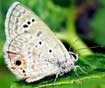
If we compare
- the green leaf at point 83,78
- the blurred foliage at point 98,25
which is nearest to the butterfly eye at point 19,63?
the green leaf at point 83,78

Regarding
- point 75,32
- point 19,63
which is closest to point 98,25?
point 75,32

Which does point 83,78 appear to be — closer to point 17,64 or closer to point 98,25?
point 17,64

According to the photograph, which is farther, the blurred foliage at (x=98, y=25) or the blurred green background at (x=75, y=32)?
the blurred foliage at (x=98, y=25)

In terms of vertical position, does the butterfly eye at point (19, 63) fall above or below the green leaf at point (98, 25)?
above

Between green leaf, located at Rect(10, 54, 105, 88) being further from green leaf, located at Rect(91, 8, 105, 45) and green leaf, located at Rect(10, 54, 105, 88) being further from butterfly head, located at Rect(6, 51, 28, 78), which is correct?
green leaf, located at Rect(91, 8, 105, 45)

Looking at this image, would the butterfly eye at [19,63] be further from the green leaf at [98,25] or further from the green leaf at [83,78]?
the green leaf at [98,25]

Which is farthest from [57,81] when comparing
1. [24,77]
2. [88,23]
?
[88,23]

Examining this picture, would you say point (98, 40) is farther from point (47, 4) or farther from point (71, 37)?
point (47, 4)
